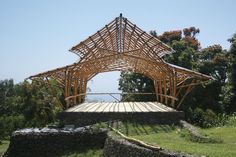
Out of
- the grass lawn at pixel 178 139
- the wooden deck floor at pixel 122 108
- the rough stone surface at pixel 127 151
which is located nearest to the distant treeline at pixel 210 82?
the wooden deck floor at pixel 122 108

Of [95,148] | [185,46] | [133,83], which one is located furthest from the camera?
[133,83]

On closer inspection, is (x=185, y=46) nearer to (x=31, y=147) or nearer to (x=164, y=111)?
(x=164, y=111)

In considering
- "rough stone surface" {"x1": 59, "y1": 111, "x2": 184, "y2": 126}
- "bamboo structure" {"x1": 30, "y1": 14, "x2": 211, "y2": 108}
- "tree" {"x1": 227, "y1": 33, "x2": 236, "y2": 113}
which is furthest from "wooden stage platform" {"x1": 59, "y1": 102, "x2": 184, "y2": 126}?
"tree" {"x1": 227, "y1": 33, "x2": 236, "y2": 113}

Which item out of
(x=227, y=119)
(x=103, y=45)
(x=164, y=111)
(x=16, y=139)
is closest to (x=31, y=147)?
(x=16, y=139)

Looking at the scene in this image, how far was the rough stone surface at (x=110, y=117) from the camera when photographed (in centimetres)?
1619

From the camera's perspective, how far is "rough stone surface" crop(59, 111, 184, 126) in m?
16.2

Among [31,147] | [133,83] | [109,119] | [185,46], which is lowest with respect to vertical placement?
[31,147]

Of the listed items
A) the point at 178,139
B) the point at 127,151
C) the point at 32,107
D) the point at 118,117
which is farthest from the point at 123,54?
the point at 32,107

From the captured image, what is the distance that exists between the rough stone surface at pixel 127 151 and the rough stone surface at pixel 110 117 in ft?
11.3

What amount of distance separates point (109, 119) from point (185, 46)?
Answer: 1368 centimetres

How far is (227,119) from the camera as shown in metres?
18.6

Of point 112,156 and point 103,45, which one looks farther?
point 103,45

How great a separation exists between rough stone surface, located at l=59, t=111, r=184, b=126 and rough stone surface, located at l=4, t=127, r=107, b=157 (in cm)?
167

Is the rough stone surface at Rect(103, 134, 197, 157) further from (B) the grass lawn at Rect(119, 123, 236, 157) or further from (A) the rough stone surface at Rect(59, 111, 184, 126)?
(A) the rough stone surface at Rect(59, 111, 184, 126)
